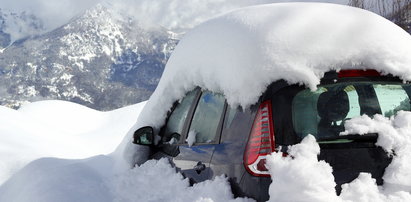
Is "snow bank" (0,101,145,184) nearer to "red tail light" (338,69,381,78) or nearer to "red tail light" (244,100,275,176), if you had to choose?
"red tail light" (244,100,275,176)

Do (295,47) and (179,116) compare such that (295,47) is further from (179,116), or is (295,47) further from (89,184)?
(89,184)

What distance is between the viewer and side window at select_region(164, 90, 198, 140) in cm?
379

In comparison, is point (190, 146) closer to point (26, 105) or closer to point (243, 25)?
point (243, 25)

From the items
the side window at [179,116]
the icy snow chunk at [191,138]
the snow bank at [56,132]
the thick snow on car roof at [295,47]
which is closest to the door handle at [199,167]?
the icy snow chunk at [191,138]

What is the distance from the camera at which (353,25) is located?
2.67 metres

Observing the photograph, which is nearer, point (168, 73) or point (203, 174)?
point (203, 174)

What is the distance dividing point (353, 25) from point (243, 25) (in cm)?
74

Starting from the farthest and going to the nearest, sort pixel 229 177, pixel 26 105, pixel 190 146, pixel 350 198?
pixel 26 105 < pixel 190 146 < pixel 229 177 < pixel 350 198

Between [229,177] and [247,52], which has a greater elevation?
[247,52]

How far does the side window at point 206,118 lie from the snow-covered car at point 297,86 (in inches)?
0.7

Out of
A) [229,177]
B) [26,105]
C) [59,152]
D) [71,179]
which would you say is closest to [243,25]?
[229,177]

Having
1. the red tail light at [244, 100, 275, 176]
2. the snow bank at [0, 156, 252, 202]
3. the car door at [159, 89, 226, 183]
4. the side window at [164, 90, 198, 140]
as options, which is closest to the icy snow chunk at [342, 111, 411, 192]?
the red tail light at [244, 100, 275, 176]

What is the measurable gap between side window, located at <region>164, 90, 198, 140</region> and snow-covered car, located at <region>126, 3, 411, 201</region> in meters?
0.70

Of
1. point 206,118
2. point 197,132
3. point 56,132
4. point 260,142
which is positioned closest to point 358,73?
point 260,142
